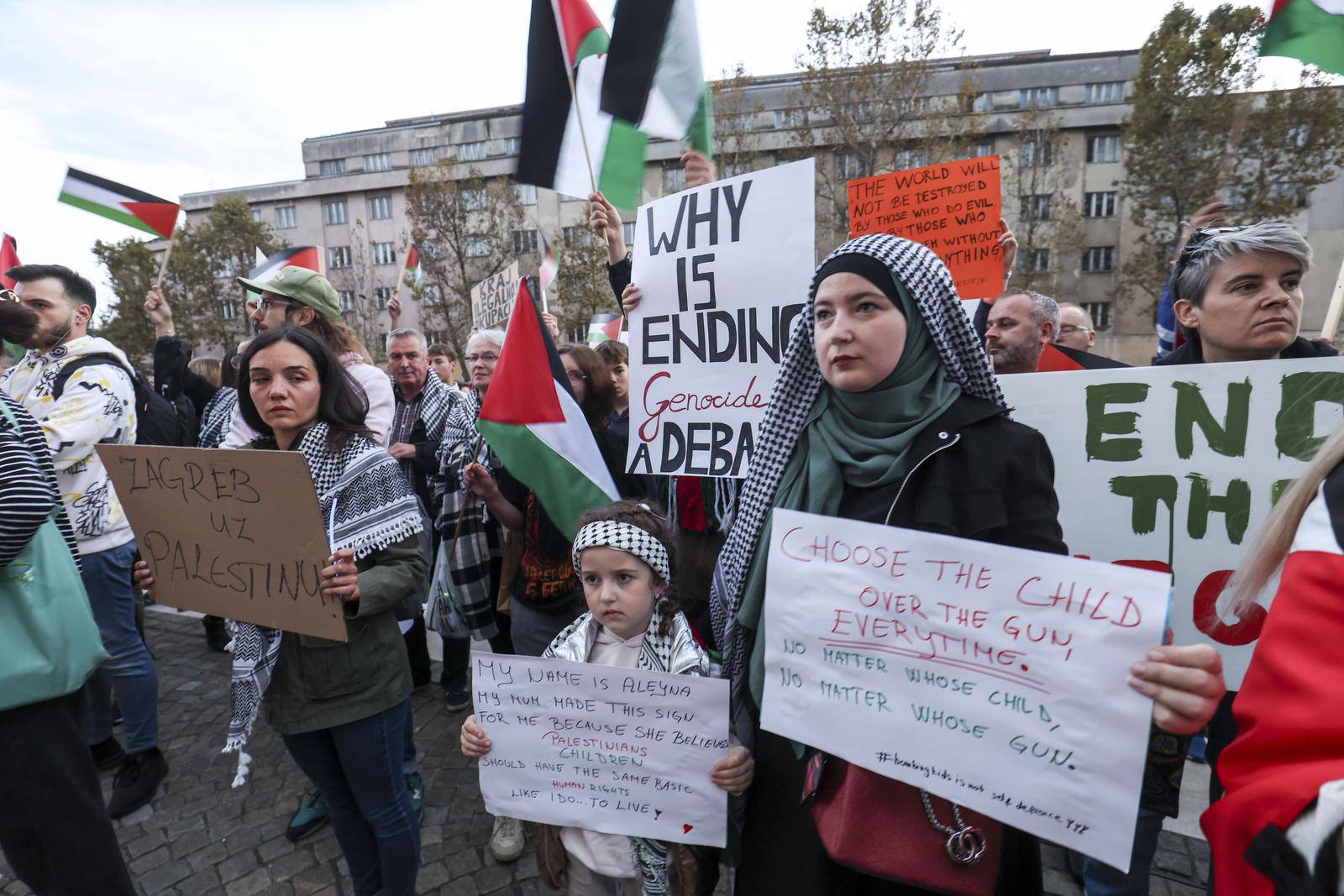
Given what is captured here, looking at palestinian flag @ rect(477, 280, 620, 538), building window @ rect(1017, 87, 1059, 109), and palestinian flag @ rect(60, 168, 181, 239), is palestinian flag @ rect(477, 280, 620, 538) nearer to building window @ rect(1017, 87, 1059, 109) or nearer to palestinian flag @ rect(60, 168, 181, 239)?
palestinian flag @ rect(60, 168, 181, 239)

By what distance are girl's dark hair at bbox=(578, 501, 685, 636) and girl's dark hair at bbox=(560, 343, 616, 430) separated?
1274 mm

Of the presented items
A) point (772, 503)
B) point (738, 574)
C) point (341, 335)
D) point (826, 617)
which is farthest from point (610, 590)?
point (341, 335)

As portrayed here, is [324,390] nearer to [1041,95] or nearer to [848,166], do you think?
[848,166]

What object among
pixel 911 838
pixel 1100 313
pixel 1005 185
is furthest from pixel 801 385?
pixel 1100 313

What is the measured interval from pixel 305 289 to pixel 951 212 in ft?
11.5

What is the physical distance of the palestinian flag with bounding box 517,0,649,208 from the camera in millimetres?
2887

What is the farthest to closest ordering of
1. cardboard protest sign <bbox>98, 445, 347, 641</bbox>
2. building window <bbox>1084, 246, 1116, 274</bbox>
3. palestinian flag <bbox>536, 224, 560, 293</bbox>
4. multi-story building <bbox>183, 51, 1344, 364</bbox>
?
building window <bbox>1084, 246, 1116, 274</bbox> → multi-story building <bbox>183, 51, 1344, 364</bbox> → palestinian flag <bbox>536, 224, 560, 293</bbox> → cardboard protest sign <bbox>98, 445, 347, 641</bbox>

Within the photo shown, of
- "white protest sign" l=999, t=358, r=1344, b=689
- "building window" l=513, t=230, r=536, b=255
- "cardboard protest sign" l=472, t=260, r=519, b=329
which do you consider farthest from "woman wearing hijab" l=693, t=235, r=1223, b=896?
"building window" l=513, t=230, r=536, b=255

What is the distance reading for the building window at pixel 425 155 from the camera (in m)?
47.3

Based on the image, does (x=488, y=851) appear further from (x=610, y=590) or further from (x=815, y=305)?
(x=815, y=305)

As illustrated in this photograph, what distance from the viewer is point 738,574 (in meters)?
1.66

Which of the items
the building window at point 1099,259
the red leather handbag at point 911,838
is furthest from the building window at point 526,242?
the red leather handbag at point 911,838

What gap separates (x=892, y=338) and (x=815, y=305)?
0.68 feet

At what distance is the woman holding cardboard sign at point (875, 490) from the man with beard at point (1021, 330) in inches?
86.3
